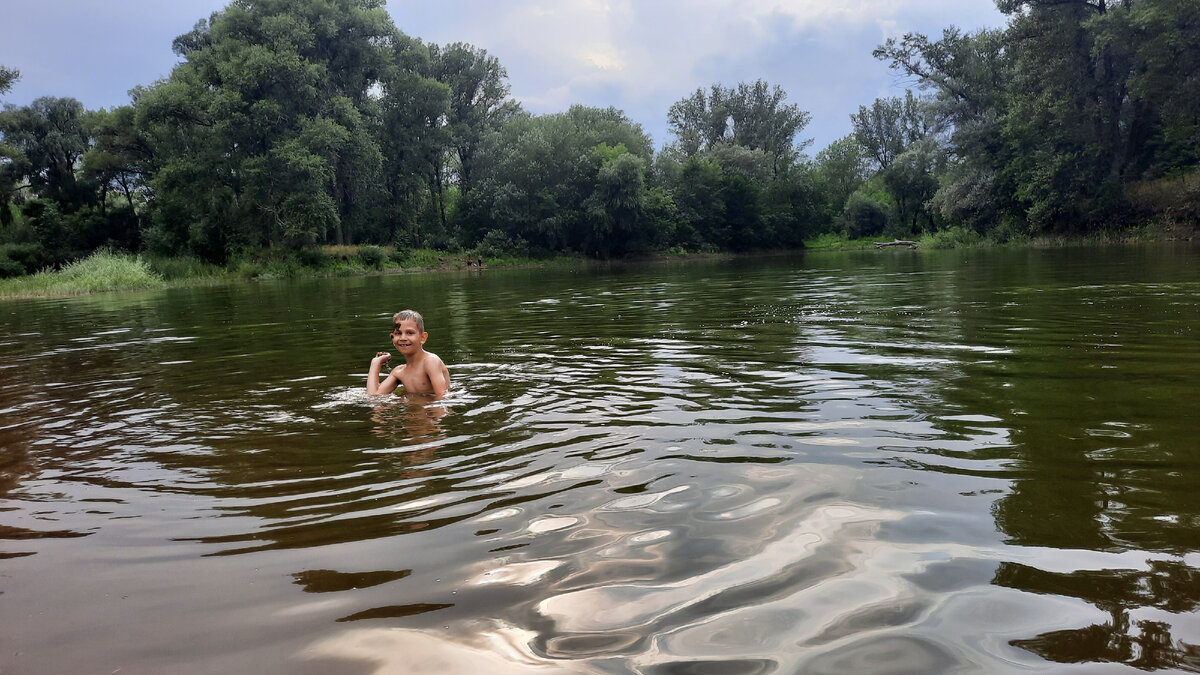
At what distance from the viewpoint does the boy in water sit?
6.79m

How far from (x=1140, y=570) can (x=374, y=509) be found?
11.1ft

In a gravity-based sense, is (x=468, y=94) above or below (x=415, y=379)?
above

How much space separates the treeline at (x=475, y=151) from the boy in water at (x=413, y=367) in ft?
132

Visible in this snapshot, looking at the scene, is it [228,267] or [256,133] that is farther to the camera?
[256,133]

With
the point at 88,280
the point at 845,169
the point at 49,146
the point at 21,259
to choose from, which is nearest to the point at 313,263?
the point at 88,280

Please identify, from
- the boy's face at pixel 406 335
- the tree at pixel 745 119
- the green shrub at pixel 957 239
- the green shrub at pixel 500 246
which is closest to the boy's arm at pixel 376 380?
the boy's face at pixel 406 335

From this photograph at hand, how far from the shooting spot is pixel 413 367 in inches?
274

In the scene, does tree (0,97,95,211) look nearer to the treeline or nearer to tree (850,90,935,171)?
the treeline

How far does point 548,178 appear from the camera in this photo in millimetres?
59250

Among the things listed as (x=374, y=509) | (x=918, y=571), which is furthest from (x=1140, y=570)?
(x=374, y=509)

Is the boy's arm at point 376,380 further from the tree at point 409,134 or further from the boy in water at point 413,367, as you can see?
the tree at point 409,134

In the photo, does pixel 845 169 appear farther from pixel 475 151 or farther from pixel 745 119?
pixel 475 151

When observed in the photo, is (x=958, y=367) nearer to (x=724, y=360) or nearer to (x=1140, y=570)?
(x=724, y=360)

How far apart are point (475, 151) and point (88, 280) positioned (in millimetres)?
37558
